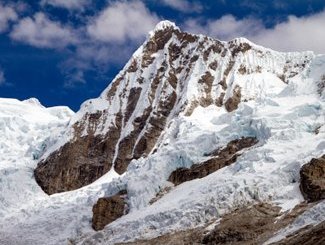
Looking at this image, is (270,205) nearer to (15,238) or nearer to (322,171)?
(322,171)

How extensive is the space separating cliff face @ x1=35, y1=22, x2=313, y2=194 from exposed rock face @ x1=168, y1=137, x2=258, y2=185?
104ft

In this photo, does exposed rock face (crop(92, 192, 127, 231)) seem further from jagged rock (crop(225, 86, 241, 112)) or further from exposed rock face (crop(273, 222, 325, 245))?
exposed rock face (crop(273, 222, 325, 245))

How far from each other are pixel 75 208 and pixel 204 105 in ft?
152

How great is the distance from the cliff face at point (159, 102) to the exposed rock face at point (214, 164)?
31.7m

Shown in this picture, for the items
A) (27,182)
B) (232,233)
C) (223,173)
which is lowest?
(232,233)

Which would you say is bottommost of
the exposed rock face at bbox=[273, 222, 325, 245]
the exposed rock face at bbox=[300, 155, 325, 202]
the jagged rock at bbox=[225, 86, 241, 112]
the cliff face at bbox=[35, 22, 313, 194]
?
the exposed rock face at bbox=[273, 222, 325, 245]

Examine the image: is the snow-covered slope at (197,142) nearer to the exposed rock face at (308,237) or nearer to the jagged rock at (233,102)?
the jagged rock at (233,102)

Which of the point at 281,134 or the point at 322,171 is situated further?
the point at 281,134

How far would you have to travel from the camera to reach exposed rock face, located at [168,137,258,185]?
14225 cm

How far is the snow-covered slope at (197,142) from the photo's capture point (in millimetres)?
118938

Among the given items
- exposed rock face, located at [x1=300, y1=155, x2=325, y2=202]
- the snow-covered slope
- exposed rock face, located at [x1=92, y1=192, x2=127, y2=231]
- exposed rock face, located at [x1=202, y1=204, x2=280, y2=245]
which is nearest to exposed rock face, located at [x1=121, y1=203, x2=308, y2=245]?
exposed rock face, located at [x1=202, y1=204, x2=280, y2=245]

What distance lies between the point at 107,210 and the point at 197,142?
74.9 ft

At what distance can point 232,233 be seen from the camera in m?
104

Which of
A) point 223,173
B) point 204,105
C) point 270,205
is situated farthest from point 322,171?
point 204,105
